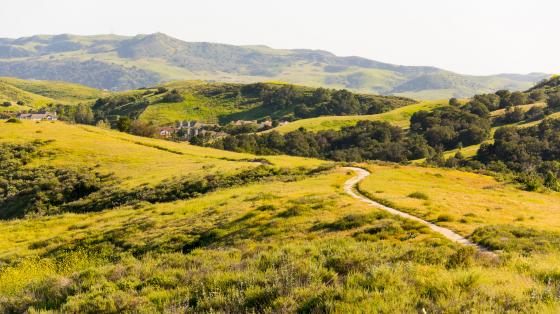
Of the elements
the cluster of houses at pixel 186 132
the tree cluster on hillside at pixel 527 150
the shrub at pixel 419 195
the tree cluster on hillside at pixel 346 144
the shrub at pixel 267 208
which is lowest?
the cluster of houses at pixel 186 132

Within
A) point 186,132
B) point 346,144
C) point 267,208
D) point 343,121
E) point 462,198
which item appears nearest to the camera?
point 267,208

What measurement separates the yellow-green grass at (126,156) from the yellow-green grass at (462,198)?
1681 centimetres

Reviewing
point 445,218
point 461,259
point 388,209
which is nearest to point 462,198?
point 388,209

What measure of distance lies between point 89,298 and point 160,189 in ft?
124

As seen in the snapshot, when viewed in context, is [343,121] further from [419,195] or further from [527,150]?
[419,195]

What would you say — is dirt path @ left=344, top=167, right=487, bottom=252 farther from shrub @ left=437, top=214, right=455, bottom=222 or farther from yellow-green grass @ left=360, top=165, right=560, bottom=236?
shrub @ left=437, top=214, right=455, bottom=222

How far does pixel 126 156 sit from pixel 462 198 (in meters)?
52.2

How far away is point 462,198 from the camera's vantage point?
1297 inches

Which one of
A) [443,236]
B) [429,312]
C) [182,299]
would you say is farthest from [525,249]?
[182,299]

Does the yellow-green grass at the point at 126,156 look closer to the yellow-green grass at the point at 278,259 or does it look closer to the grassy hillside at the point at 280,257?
the grassy hillside at the point at 280,257

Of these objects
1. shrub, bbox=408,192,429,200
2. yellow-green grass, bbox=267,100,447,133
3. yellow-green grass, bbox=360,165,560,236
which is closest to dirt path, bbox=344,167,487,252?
yellow-green grass, bbox=360,165,560,236

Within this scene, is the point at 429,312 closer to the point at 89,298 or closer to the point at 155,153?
the point at 89,298

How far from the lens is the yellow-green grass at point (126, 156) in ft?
185

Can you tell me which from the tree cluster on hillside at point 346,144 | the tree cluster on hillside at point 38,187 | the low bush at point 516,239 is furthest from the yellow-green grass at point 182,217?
the tree cluster on hillside at point 346,144
